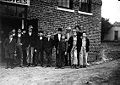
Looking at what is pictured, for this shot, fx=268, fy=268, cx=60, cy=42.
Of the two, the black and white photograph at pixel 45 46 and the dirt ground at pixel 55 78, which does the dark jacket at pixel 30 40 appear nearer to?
the black and white photograph at pixel 45 46

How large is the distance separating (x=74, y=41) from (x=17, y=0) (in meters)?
3.72

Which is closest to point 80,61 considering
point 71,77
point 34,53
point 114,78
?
point 34,53

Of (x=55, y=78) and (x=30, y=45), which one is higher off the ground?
(x=30, y=45)

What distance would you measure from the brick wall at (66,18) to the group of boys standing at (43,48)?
179 cm

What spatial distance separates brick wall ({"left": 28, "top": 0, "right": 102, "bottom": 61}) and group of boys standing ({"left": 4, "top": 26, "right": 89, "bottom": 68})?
1791 millimetres

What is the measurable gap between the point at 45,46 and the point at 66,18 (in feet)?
11.3

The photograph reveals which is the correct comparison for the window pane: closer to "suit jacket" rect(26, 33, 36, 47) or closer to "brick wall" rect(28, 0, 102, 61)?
"brick wall" rect(28, 0, 102, 61)

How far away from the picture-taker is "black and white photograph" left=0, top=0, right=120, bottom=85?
9.17 meters

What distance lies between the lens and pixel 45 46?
1285 centimetres

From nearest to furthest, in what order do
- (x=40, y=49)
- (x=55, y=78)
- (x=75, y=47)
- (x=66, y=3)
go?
1. (x=55, y=78)
2. (x=75, y=47)
3. (x=40, y=49)
4. (x=66, y=3)

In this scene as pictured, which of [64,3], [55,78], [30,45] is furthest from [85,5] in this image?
[55,78]

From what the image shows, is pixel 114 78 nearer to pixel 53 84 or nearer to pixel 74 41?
pixel 53 84

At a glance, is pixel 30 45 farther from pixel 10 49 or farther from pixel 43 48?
pixel 10 49

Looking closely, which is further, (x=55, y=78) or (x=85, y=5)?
(x=85, y=5)
